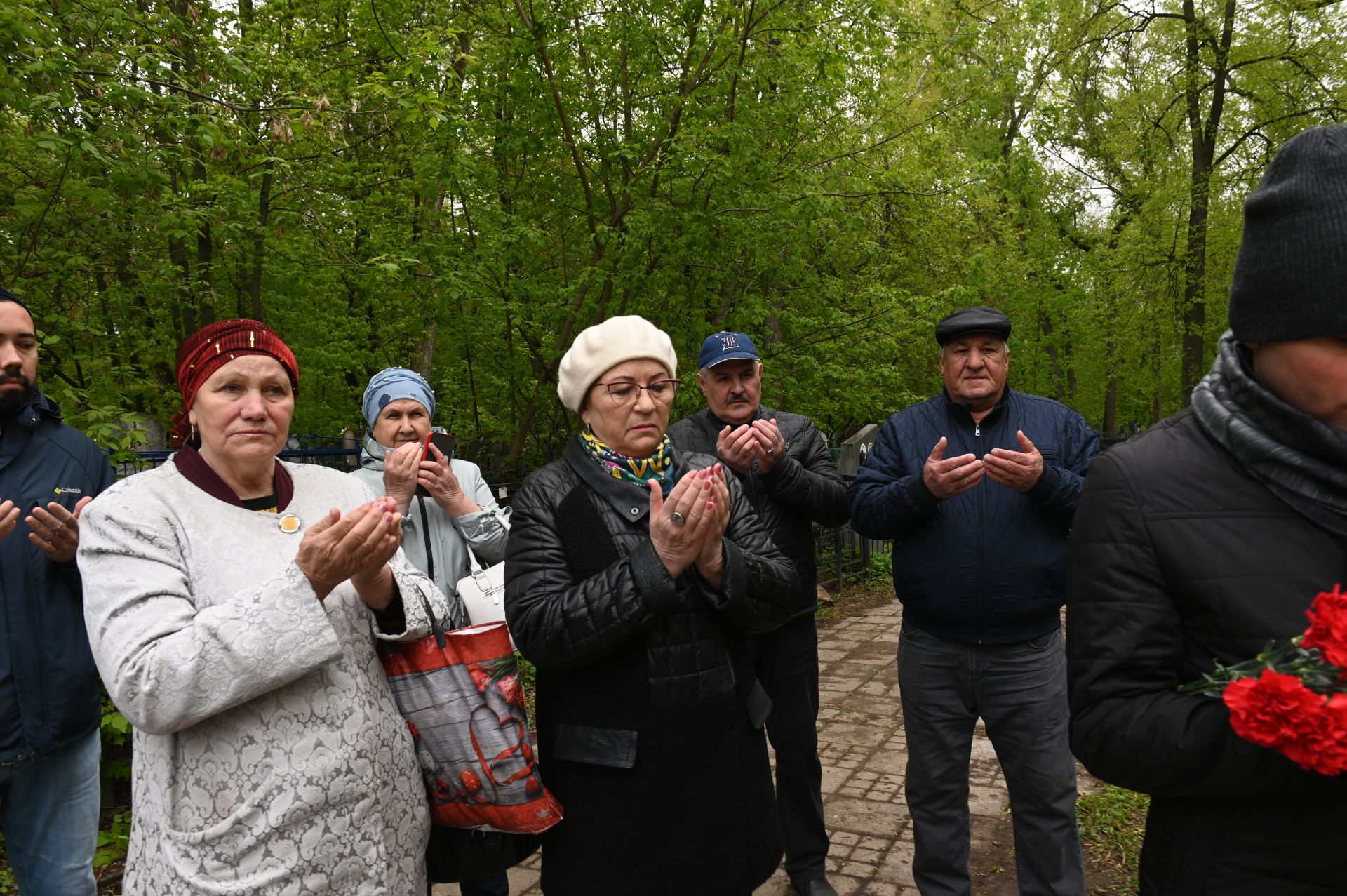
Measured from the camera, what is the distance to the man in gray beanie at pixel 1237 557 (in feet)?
4.61

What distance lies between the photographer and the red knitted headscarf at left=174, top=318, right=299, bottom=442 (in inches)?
82.2

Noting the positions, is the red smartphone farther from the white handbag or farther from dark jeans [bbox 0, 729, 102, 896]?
dark jeans [bbox 0, 729, 102, 896]

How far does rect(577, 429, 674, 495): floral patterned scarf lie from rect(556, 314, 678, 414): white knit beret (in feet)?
0.45

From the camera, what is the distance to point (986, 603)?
3.09 m

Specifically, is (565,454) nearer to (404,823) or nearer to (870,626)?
(404,823)

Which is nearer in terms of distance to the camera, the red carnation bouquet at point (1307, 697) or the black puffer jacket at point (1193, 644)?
the red carnation bouquet at point (1307, 697)

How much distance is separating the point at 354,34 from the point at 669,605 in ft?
29.9

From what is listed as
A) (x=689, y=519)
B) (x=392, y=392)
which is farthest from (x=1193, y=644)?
(x=392, y=392)

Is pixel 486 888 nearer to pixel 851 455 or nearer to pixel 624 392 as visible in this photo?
pixel 624 392

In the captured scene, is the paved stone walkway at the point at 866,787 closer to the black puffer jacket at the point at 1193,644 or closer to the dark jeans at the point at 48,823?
the black puffer jacket at the point at 1193,644

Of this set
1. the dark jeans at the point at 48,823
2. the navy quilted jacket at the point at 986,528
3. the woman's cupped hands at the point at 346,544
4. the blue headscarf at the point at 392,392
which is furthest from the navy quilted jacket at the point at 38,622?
the navy quilted jacket at the point at 986,528

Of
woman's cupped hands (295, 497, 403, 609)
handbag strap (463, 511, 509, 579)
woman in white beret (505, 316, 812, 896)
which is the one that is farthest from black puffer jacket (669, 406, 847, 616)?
woman's cupped hands (295, 497, 403, 609)

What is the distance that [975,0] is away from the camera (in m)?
12.2

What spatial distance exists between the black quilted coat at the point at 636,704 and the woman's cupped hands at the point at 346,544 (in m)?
0.44
